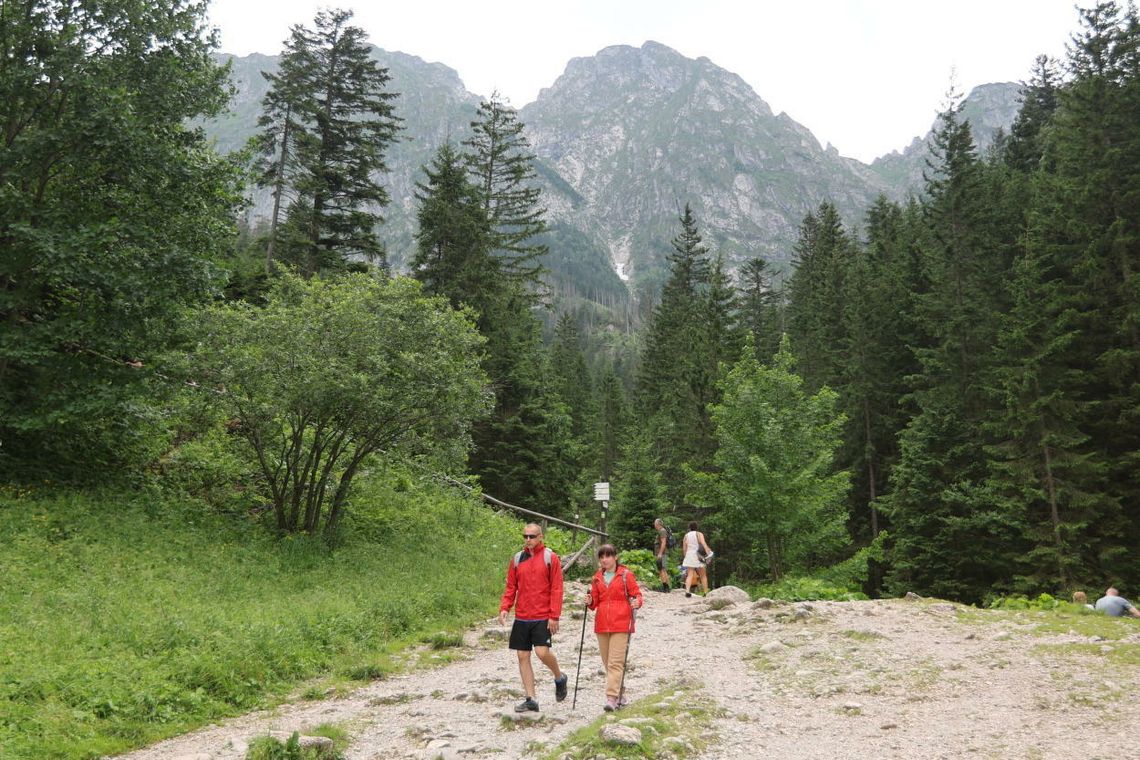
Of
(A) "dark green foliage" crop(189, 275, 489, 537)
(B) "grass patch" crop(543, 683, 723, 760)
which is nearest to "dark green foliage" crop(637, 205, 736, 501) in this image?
(A) "dark green foliage" crop(189, 275, 489, 537)

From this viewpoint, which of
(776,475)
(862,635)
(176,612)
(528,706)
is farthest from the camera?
(776,475)

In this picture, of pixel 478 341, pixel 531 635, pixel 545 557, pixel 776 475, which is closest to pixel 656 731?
pixel 531 635

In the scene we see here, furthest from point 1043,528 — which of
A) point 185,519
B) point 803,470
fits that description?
point 185,519

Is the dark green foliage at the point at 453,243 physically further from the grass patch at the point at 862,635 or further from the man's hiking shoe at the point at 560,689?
the man's hiking shoe at the point at 560,689

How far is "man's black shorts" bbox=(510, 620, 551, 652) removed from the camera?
746 cm

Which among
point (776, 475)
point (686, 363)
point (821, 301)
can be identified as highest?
point (821, 301)

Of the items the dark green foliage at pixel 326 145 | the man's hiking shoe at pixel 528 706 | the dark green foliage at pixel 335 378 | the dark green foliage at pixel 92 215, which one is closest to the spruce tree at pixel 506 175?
the dark green foliage at pixel 326 145

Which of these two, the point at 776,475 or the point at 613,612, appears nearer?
the point at 613,612

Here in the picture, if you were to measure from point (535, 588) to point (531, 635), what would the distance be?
50cm

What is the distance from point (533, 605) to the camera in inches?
296

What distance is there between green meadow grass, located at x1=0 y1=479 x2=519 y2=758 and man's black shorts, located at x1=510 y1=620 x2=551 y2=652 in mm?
2953

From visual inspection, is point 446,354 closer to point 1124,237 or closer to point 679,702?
point 679,702

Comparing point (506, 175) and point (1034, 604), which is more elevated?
point (506, 175)

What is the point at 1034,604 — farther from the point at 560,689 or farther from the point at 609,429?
the point at 609,429
